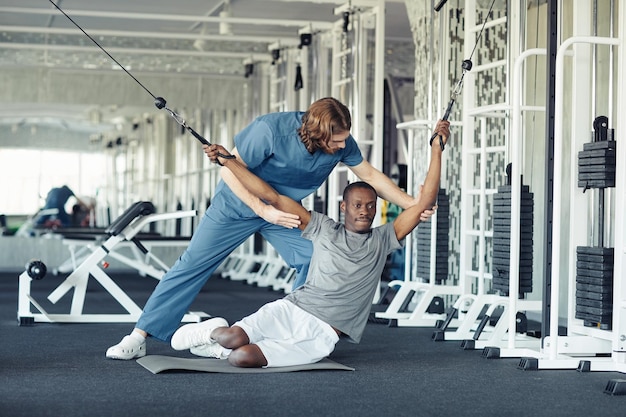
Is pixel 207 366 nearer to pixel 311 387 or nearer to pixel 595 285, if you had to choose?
pixel 311 387

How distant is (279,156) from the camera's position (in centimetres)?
395

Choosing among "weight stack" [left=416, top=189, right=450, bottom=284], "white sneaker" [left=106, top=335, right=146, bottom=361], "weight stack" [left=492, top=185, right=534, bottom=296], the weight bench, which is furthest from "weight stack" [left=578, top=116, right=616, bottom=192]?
the weight bench

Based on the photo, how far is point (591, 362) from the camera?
403 centimetres

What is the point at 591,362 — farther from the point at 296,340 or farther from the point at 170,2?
the point at 170,2

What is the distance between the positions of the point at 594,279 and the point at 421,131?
2381mm

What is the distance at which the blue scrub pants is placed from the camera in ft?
13.4

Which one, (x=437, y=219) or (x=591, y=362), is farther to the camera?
(x=437, y=219)

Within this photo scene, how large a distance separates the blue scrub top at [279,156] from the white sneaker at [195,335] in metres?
0.45

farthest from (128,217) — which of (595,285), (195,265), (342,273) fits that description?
(595,285)

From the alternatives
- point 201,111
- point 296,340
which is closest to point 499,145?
point 296,340

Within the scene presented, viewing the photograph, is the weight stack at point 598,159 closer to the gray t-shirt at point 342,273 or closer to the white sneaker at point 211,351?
the gray t-shirt at point 342,273

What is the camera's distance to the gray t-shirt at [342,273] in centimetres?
396

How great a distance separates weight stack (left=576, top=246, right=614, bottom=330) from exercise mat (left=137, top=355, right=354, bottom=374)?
3.48ft

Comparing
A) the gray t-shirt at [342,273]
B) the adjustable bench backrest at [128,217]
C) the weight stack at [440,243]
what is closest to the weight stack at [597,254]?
the gray t-shirt at [342,273]
